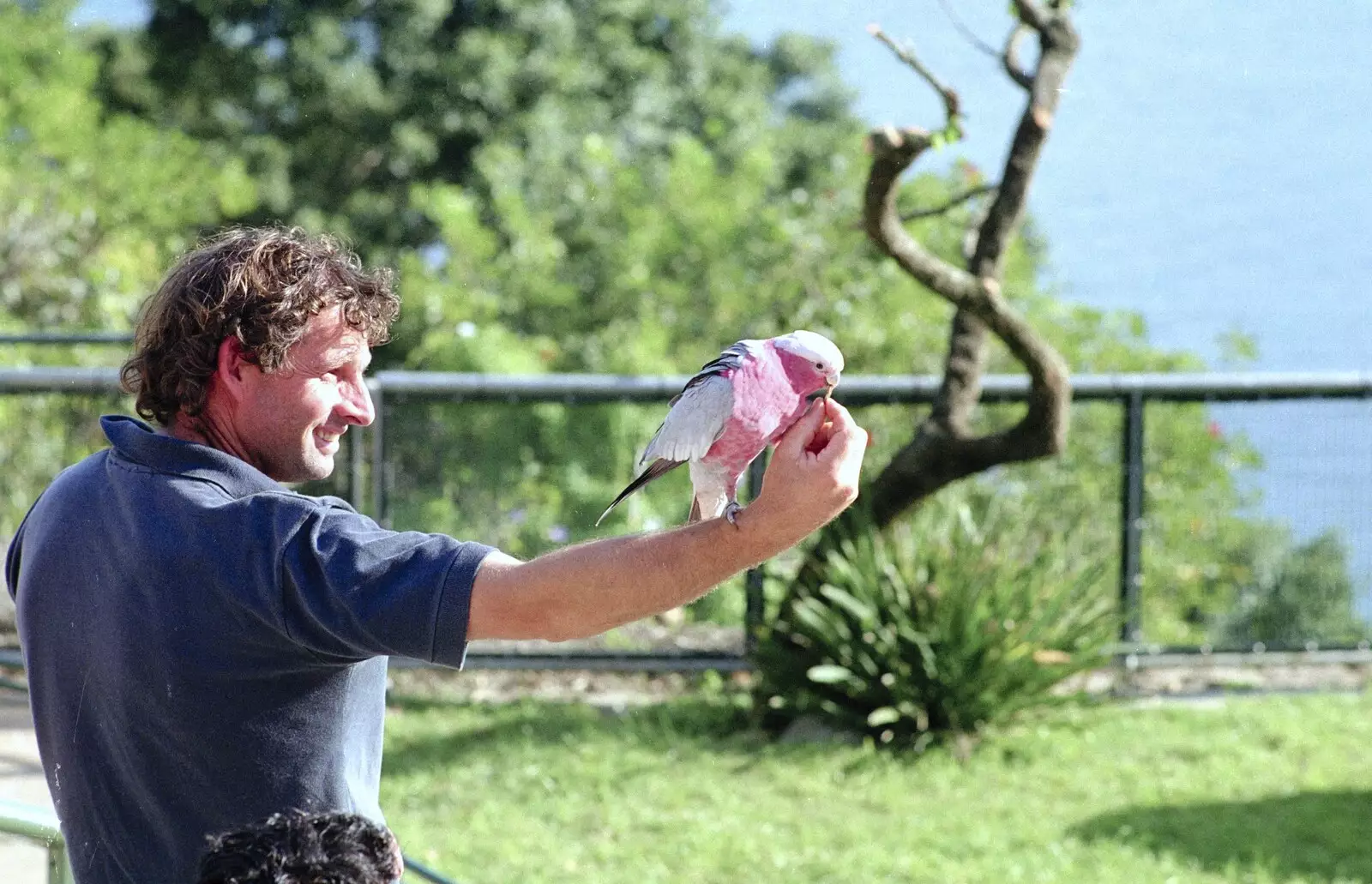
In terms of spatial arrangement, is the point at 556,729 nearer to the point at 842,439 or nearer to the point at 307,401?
the point at 307,401

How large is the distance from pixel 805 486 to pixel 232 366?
576 mm

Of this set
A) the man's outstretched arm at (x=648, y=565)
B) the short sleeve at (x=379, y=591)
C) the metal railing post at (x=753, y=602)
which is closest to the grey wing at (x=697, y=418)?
the man's outstretched arm at (x=648, y=565)

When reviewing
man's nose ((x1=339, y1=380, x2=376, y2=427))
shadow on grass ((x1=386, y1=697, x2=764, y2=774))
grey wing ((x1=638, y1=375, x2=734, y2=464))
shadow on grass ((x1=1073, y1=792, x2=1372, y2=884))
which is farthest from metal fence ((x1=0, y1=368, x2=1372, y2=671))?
man's nose ((x1=339, y1=380, x2=376, y2=427))

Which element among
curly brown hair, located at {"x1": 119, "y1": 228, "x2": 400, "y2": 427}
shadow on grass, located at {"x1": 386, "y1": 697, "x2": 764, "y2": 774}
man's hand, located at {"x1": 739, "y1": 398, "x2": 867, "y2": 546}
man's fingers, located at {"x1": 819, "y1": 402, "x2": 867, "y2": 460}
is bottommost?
shadow on grass, located at {"x1": 386, "y1": 697, "x2": 764, "y2": 774}

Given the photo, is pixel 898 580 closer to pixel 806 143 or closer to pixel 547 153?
pixel 547 153

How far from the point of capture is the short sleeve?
122 cm

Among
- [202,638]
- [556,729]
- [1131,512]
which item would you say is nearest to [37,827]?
[202,638]

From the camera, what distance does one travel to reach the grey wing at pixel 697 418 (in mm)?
1542

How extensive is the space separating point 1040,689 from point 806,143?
26.7 ft

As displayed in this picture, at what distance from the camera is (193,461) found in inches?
54.2

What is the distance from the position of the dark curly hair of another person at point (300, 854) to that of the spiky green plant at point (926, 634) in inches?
156

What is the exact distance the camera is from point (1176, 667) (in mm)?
5855

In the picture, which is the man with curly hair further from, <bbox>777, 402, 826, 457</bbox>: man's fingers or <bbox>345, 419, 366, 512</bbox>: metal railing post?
<bbox>345, 419, 366, 512</bbox>: metal railing post

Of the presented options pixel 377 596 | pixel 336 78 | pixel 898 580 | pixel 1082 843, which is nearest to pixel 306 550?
pixel 377 596
